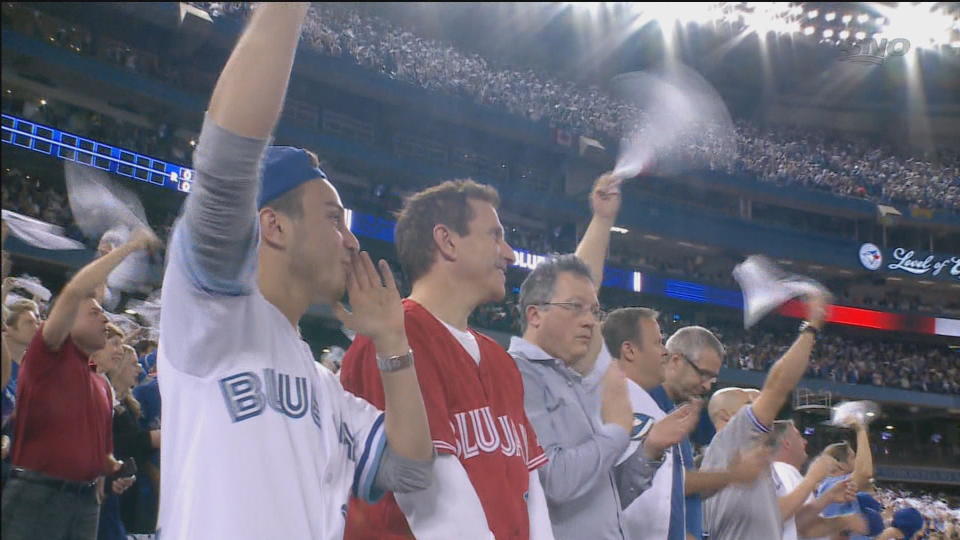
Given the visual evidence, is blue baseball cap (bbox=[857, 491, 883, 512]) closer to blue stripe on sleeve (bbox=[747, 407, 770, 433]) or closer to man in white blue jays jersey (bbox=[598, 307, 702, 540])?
blue stripe on sleeve (bbox=[747, 407, 770, 433])

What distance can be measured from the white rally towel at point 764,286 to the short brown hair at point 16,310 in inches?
118

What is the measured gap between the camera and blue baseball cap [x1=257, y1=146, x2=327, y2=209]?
64.5 inches

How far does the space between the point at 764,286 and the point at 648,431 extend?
2351mm

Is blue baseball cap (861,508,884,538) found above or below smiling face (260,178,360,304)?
below

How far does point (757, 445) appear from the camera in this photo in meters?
3.71

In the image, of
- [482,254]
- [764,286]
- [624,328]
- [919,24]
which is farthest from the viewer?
[919,24]

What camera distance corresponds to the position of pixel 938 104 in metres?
25.0

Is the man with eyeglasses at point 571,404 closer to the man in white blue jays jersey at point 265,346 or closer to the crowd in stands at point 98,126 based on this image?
the man in white blue jays jersey at point 265,346

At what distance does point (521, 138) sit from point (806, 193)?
8488 millimetres

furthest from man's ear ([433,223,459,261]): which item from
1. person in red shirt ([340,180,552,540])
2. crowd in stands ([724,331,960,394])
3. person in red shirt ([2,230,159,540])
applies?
crowd in stands ([724,331,960,394])

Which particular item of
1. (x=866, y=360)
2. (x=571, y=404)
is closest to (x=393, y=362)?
(x=571, y=404)

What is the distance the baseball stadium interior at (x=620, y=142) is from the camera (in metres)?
17.7

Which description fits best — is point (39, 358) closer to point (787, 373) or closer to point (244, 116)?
point (244, 116)

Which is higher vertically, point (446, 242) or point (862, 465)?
point (446, 242)
